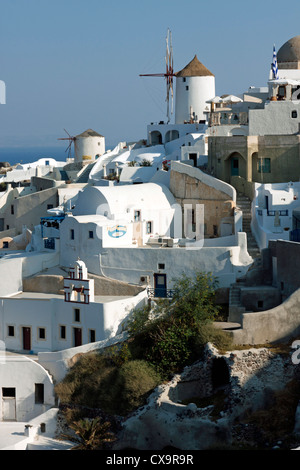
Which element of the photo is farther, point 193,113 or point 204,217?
point 193,113

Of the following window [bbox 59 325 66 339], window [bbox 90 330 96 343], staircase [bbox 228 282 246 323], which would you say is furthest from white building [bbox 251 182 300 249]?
window [bbox 59 325 66 339]

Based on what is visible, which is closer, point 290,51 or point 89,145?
point 290,51

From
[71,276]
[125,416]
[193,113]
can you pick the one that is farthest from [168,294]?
[193,113]

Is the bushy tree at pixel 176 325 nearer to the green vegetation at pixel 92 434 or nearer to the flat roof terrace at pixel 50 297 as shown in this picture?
the flat roof terrace at pixel 50 297

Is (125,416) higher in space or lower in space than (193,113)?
lower

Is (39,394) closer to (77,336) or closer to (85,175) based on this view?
(77,336)

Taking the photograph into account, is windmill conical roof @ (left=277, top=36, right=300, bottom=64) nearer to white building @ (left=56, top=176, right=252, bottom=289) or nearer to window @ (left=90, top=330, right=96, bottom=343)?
white building @ (left=56, top=176, right=252, bottom=289)

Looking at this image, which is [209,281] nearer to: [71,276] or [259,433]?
[71,276]

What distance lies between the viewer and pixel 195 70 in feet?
183

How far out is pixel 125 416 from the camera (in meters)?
31.3

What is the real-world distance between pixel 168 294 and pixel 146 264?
1.48 meters

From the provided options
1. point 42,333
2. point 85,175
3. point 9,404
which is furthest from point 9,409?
point 85,175

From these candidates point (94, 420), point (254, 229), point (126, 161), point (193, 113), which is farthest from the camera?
point (193, 113)

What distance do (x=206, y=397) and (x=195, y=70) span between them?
28.9 m
